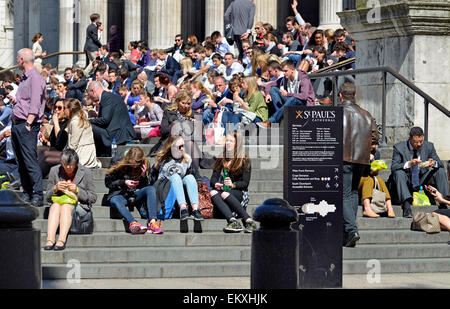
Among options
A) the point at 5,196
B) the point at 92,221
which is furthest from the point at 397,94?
the point at 5,196

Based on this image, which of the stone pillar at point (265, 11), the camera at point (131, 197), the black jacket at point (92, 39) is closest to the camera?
the camera at point (131, 197)

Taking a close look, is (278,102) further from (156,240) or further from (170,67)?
(170,67)

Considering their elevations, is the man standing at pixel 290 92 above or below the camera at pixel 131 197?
above

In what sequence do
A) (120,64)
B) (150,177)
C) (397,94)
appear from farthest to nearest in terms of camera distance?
(120,64), (397,94), (150,177)

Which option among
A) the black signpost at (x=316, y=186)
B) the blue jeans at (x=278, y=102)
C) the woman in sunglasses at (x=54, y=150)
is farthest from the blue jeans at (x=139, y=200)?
the blue jeans at (x=278, y=102)

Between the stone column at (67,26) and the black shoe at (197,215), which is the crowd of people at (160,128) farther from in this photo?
the stone column at (67,26)

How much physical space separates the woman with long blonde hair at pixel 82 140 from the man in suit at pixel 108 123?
992 millimetres

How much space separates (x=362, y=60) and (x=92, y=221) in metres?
5.54

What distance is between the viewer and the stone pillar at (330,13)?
98.7 ft

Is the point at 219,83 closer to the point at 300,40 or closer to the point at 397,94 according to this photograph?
the point at 397,94

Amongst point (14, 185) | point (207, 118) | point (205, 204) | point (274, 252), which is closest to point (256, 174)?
point (205, 204)

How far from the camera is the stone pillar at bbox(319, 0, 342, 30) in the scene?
30.1 metres
